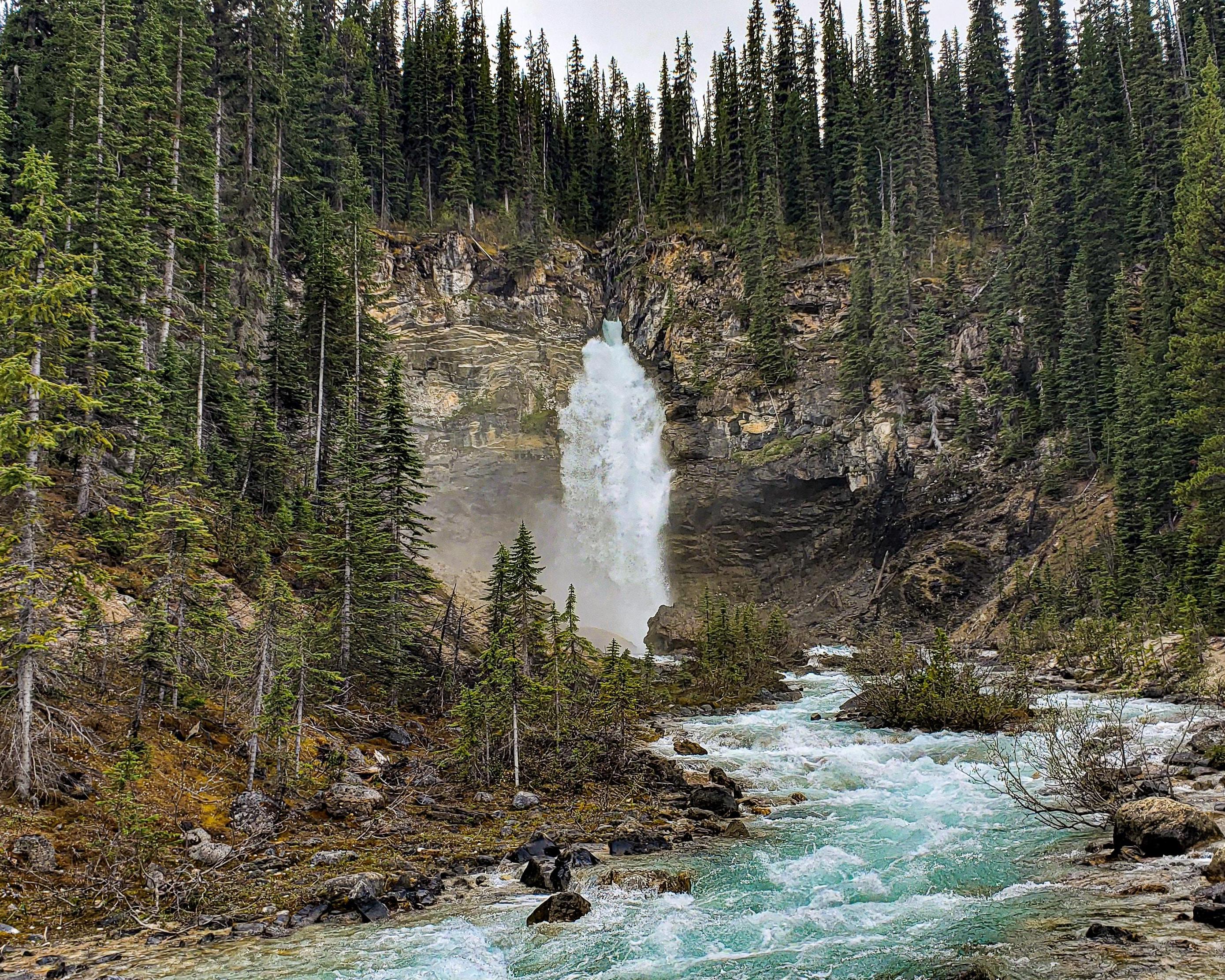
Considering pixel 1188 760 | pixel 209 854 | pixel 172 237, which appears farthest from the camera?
pixel 172 237

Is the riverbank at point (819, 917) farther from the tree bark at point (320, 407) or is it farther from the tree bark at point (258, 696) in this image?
the tree bark at point (320, 407)

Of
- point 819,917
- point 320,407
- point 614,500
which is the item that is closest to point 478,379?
point 614,500

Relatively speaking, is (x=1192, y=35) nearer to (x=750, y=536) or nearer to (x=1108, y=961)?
(x=750, y=536)

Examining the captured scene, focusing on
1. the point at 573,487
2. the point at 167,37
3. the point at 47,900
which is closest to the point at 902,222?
the point at 573,487

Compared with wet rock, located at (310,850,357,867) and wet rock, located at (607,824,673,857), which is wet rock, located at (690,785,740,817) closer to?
wet rock, located at (607,824,673,857)

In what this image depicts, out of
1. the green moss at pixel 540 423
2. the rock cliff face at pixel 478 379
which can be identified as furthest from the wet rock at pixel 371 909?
the green moss at pixel 540 423

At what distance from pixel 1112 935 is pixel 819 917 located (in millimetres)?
3373

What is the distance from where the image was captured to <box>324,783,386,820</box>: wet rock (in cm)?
1359

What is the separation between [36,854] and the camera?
9648 mm

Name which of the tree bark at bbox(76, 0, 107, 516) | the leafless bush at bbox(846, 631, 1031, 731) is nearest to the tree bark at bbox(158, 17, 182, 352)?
the tree bark at bbox(76, 0, 107, 516)

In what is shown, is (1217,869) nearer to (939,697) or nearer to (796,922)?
(796,922)

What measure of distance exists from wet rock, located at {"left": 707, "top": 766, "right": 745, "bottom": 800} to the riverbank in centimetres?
168

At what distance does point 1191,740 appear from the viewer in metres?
15.4

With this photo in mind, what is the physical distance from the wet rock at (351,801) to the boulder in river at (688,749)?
331 inches
